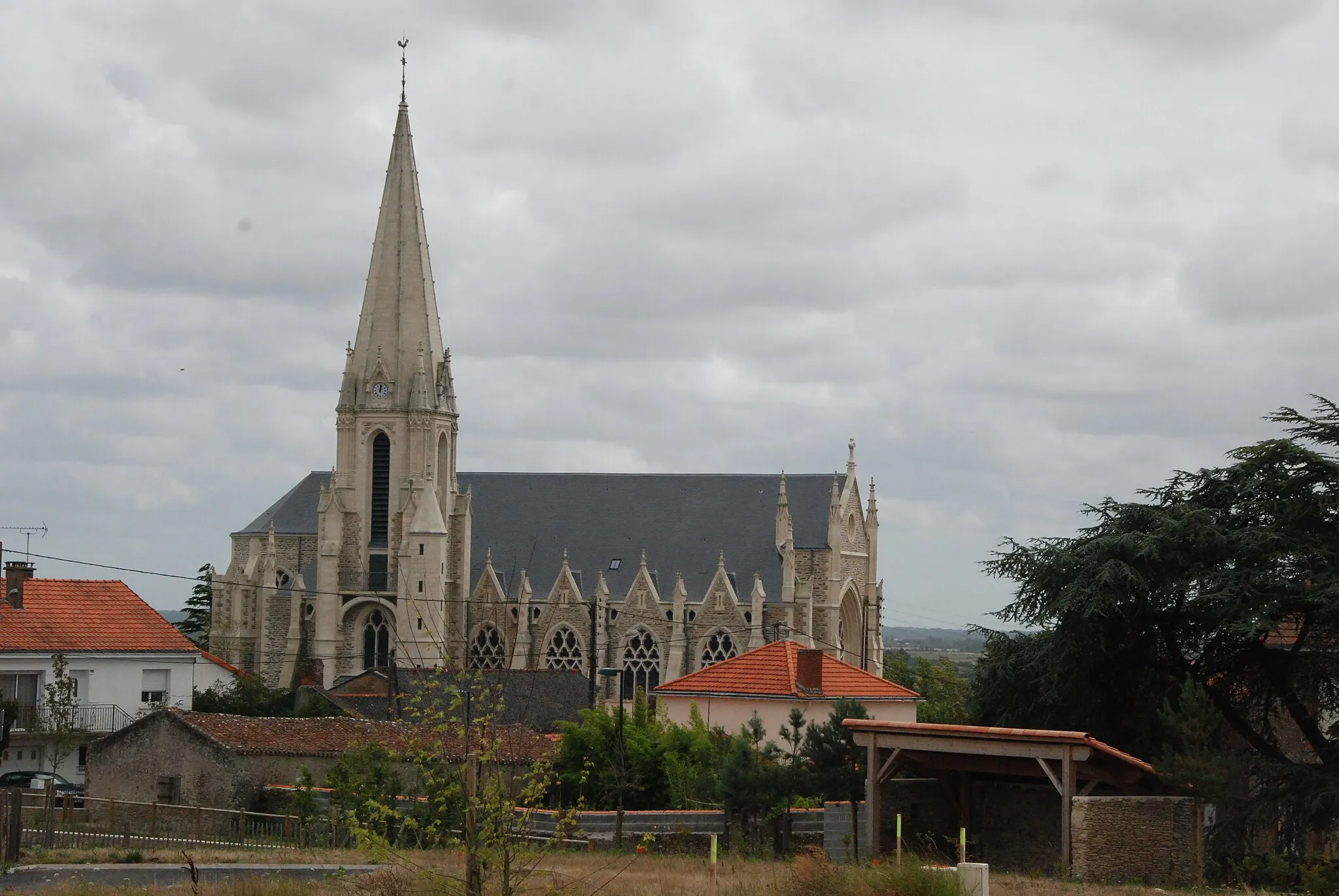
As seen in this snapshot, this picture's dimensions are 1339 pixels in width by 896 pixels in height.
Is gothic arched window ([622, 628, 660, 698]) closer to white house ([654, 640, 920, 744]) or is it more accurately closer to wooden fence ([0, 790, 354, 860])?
white house ([654, 640, 920, 744])

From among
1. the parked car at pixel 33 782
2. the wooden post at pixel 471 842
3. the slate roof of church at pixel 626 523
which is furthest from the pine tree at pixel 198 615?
the wooden post at pixel 471 842

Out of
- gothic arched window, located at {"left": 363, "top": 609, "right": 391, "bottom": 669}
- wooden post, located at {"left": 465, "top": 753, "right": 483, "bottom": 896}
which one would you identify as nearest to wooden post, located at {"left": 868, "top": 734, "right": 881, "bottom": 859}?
wooden post, located at {"left": 465, "top": 753, "right": 483, "bottom": 896}

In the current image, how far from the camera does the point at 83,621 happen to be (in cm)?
4506

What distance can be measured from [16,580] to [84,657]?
2.83 meters

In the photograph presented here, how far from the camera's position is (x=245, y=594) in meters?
67.4

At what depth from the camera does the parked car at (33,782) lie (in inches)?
1476

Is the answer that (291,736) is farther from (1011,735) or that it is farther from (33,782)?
(1011,735)

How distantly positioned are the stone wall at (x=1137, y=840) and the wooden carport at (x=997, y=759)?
499 mm

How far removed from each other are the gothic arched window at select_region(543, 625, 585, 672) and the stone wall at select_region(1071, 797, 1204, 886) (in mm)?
42862

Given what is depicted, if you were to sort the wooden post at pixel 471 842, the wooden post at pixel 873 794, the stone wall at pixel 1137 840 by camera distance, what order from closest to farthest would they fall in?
the wooden post at pixel 471 842 → the stone wall at pixel 1137 840 → the wooden post at pixel 873 794

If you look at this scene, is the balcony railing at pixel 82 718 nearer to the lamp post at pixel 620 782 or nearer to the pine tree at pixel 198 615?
the lamp post at pixel 620 782

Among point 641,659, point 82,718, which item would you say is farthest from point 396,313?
point 82,718

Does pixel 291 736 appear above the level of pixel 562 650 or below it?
below

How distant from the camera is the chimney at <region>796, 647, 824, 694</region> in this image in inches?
1465
